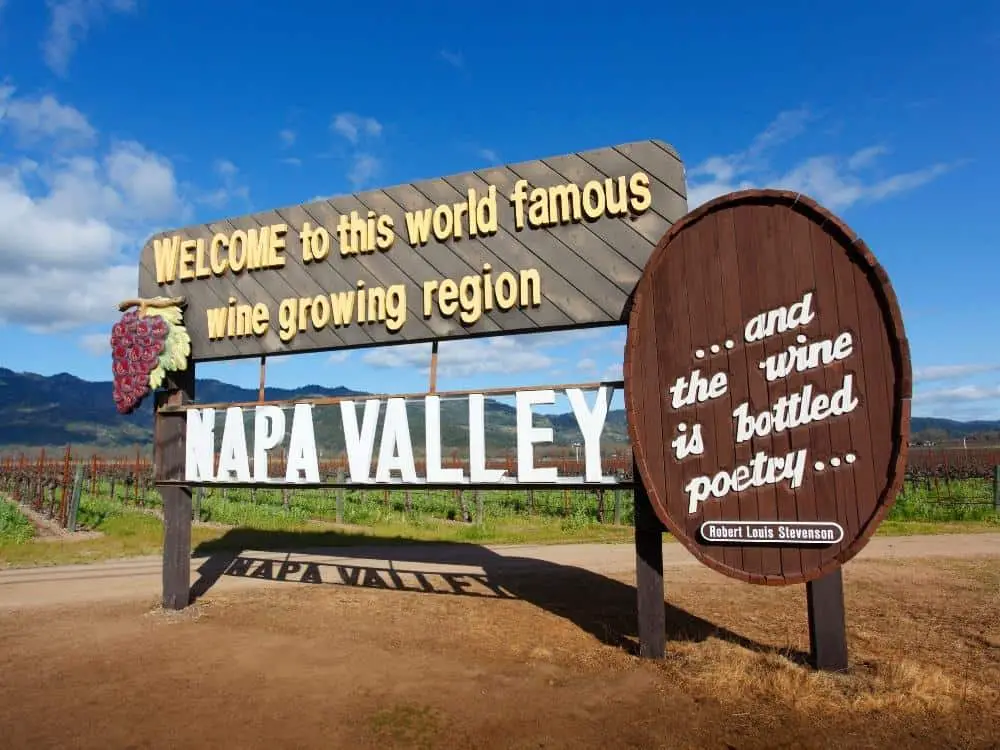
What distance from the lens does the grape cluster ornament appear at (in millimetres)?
10766

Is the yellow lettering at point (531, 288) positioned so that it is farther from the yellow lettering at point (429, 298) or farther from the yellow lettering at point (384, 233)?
the yellow lettering at point (384, 233)

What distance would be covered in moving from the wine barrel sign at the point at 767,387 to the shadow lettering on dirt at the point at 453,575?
2271 millimetres

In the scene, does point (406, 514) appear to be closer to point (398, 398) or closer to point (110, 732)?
point (398, 398)

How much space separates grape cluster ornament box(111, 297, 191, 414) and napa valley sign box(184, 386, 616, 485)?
2.81 feet

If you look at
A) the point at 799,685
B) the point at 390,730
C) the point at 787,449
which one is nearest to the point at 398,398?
the point at 390,730

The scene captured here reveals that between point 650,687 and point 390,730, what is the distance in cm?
279

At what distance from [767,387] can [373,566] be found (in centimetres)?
1214

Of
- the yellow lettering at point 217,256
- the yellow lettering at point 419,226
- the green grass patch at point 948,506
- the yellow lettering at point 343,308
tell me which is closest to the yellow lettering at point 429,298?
the yellow lettering at point 419,226

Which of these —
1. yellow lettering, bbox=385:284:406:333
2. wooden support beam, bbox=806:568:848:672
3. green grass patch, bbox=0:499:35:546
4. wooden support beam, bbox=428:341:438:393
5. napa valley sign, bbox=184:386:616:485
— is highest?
yellow lettering, bbox=385:284:406:333

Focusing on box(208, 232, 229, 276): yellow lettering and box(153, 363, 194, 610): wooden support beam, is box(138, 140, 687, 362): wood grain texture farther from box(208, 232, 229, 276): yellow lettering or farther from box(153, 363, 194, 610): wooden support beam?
box(153, 363, 194, 610): wooden support beam

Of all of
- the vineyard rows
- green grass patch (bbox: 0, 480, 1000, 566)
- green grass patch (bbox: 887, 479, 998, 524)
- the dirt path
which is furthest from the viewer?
the vineyard rows

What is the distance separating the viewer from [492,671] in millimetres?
7492

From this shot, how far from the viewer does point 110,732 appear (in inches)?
228

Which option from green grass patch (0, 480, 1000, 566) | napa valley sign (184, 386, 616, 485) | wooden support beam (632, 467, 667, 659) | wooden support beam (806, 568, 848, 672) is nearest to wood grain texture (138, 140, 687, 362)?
napa valley sign (184, 386, 616, 485)
